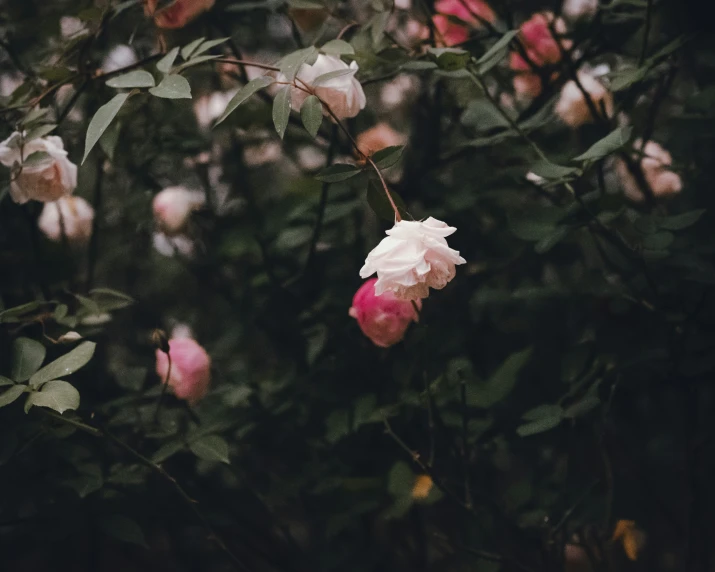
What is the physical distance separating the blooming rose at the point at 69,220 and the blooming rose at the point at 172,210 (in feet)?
0.37

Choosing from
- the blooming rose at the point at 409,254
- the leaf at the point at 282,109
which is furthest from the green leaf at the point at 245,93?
the blooming rose at the point at 409,254

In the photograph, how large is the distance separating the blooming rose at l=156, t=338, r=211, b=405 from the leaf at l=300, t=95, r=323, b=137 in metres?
0.40

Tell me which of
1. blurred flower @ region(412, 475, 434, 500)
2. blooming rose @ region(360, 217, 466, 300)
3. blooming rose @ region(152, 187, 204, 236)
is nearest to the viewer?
blooming rose @ region(360, 217, 466, 300)

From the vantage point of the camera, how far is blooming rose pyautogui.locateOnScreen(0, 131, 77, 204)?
2.63ft

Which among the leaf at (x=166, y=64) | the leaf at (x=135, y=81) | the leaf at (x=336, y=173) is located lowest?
the leaf at (x=336, y=173)

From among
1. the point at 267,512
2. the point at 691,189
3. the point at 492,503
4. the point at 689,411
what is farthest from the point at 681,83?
the point at 267,512

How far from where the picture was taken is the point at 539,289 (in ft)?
3.34

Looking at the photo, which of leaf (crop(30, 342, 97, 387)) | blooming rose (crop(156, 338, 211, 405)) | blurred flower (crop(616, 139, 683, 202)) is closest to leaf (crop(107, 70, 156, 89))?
leaf (crop(30, 342, 97, 387))

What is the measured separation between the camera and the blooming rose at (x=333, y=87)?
74 cm

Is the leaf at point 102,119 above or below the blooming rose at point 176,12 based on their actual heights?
above

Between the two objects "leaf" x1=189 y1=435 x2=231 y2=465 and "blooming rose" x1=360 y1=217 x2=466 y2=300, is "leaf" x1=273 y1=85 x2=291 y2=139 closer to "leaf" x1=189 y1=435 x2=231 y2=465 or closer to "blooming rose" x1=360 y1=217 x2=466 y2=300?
"blooming rose" x1=360 y1=217 x2=466 y2=300

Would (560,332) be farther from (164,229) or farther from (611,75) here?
(164,229)

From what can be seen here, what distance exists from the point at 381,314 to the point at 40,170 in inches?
16.0

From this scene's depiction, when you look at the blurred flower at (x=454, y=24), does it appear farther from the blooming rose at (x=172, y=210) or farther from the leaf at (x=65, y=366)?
the leaf at (x=65, y=366)
